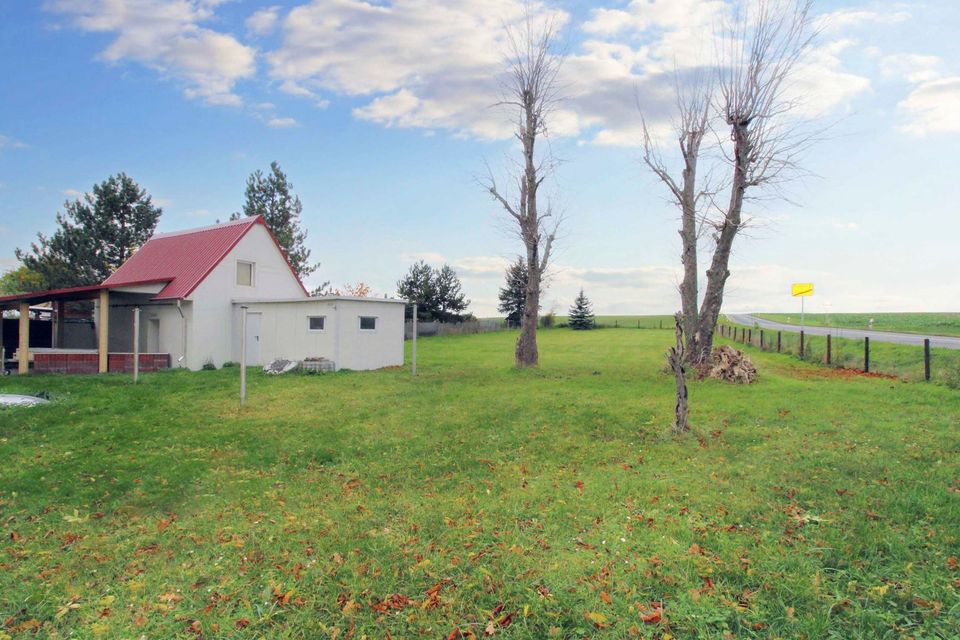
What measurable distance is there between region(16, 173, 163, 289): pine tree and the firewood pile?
34.9 m

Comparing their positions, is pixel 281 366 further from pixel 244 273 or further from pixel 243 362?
pixel 243 362

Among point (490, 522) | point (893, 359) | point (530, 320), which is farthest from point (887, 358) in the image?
point (490, 522)

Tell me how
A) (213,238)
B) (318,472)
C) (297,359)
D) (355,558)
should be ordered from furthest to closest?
1. (213,238)
2. (297,359)
3. (318,472)
4. (355,558)

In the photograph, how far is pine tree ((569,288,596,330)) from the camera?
58031mm

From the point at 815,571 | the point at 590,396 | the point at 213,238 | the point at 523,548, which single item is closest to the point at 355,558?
the point at 523,548

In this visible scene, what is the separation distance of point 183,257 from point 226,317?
165 inches

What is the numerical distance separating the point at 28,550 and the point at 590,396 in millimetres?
9775

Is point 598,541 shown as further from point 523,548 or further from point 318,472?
point 318,472

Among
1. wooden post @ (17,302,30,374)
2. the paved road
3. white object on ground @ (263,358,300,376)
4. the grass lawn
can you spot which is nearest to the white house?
wooden post @ (17,302,30,374)

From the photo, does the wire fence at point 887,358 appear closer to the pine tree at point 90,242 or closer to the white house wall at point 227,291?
the white house wall at point 227,291

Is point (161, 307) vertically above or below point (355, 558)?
above

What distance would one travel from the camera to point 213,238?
24562mm

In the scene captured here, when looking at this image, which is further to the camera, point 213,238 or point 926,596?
point 213,238

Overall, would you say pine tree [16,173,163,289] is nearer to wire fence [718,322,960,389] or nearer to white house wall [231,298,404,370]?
white house wall [231,298,404,370]
